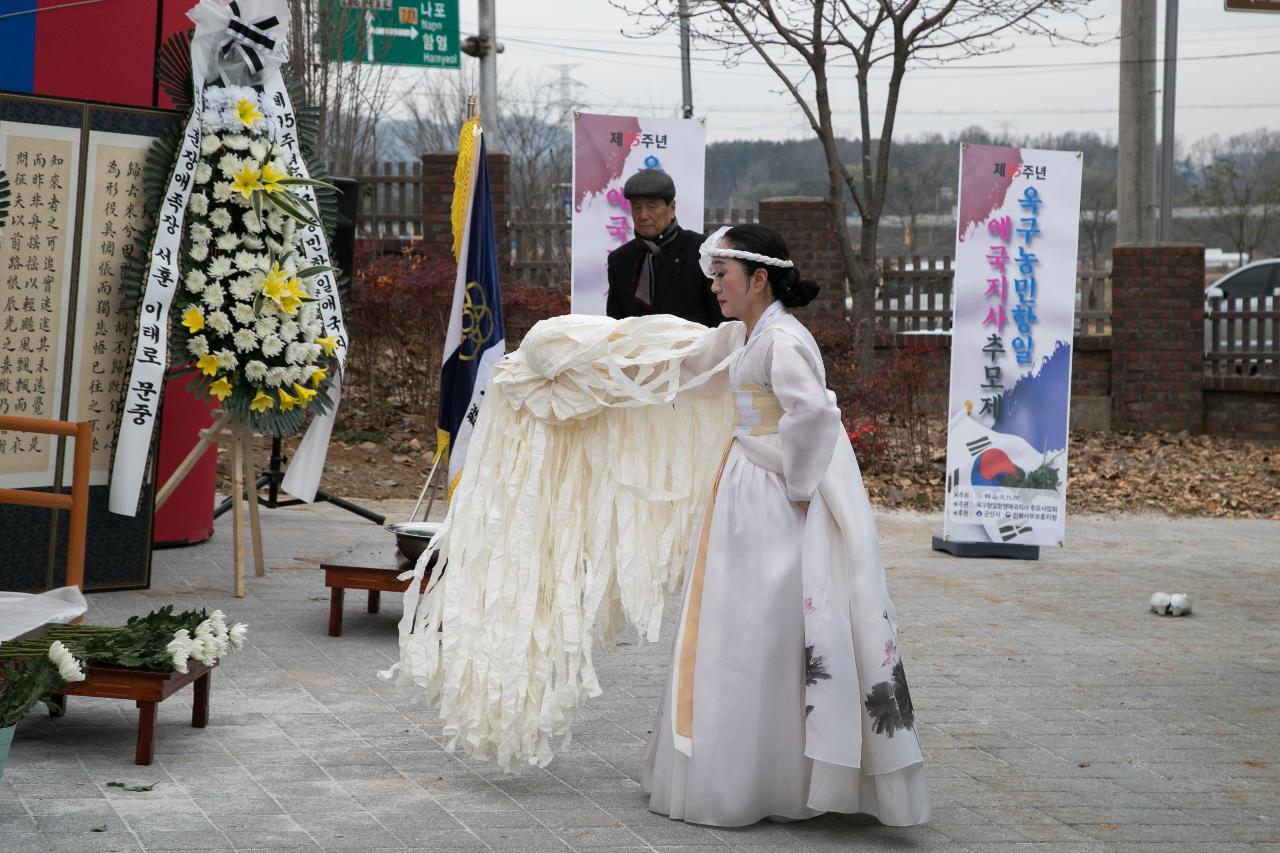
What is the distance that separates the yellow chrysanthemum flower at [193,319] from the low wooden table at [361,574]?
135 centimetres

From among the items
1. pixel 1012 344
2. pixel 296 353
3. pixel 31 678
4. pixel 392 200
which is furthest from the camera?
pixel 392 200

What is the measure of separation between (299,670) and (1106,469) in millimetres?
8938

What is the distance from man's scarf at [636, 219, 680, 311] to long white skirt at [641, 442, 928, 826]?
240 centimetres

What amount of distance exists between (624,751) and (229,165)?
371cm

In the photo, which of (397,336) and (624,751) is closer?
(624,751)

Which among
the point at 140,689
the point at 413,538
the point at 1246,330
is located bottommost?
the point at 140,689

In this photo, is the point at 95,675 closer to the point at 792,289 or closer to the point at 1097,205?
the point at 792,289

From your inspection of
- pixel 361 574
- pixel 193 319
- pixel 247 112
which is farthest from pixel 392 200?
pixel 361 574

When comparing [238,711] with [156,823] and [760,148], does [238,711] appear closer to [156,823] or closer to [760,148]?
[156,823]

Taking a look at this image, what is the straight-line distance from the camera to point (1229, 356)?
1508 cm

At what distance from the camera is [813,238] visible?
15.2 meters

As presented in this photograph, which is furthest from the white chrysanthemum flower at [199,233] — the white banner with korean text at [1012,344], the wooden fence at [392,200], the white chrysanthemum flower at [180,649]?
the wooden fence at [392,200]

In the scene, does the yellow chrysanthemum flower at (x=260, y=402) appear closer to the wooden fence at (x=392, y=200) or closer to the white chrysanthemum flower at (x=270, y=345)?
the white chrysanthemum flower at (x=270, y=345)

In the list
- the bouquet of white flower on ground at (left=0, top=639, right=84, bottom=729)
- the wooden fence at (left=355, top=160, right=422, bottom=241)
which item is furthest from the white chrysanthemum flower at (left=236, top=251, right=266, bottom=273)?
the wooden fence at (left=355, top=160, right=422, bottom=241)
